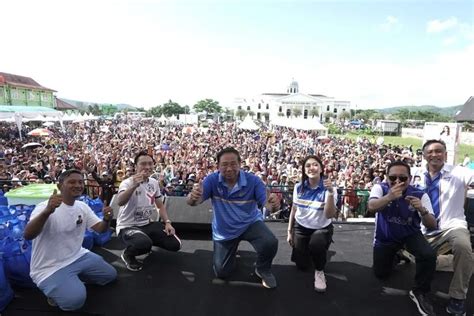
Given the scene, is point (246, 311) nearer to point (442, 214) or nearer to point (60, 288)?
point (60, 288)

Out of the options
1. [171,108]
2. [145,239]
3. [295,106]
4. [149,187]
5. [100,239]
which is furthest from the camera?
[295,106]

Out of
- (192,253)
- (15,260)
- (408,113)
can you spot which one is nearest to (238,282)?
(192,253)

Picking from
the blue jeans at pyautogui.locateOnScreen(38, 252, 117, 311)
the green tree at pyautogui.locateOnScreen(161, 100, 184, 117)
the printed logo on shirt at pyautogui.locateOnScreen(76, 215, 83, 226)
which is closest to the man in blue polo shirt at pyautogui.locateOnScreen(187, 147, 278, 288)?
the printed logo on shirt at pyautogui.locateOnScreen(76, 215, 83, 226)

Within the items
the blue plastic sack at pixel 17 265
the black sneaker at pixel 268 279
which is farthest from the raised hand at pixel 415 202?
the blue plastic sack at pixel 17 265

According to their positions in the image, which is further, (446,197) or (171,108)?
(171,108)

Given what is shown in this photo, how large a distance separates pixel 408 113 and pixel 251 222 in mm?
111799

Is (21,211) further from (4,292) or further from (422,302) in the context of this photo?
(422,302)

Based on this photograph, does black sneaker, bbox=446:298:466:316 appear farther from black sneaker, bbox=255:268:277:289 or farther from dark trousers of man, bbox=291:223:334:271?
black sneaker, bbox=255:268:277:289

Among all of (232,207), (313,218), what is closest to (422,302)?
(313,218)

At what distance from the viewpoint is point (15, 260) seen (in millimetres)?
2955

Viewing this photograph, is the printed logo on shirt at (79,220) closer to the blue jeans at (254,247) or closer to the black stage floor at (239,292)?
the black stage floor at (239,292)

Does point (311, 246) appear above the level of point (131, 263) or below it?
above

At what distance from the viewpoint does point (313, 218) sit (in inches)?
131

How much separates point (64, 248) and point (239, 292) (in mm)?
1729
